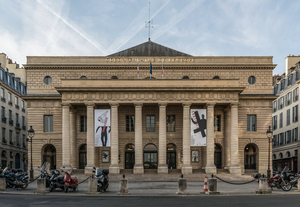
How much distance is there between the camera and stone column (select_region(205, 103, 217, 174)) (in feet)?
123

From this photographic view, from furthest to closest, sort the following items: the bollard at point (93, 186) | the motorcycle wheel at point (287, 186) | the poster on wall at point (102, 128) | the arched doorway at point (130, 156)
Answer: the arched doorway at point (130, 156), the poster on wall at point (102, 128), the motorcycle wheel at point (287, 186), the bollard at point (93, 186)

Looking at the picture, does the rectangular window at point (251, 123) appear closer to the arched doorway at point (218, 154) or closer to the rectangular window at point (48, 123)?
the arched doorway at point (218, 154)

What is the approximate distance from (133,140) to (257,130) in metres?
15.3

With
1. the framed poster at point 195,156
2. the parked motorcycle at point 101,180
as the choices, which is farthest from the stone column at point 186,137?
the parked motorcycle at point 101,180

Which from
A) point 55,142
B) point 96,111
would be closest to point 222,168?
point 96,111

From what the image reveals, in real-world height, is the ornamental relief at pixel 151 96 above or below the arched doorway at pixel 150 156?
above

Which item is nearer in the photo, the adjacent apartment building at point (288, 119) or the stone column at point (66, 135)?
the stone column at point (66, 135)

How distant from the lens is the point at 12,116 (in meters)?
57.1

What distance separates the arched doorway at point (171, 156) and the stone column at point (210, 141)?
545 centimetres

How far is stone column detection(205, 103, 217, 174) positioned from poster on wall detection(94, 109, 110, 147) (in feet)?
36.2

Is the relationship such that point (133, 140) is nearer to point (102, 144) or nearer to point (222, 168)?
point (102, 144)

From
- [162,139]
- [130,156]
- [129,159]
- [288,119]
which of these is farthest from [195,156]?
[288,119]

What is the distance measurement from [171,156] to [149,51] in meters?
14.7

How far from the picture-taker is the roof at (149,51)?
4641cm
